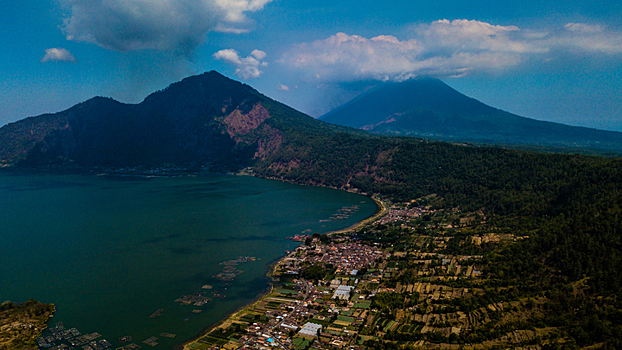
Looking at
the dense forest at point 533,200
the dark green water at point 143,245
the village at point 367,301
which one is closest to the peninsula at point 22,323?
the dark green water at point 143,245

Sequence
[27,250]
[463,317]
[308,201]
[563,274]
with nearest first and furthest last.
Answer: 1. [463,317]
2. [563,274]
3. [27,250]
4. [308,201]

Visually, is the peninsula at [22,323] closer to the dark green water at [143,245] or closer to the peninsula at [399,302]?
the dark green water at [143,245]

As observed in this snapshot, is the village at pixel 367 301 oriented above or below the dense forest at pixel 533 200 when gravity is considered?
below

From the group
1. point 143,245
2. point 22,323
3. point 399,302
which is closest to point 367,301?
point 399,302

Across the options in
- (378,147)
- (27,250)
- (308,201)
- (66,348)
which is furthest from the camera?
(378,147)

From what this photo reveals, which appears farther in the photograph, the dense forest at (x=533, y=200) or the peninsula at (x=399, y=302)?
the dense forest at (x=533, y=200)

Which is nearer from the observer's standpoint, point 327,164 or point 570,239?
point 570,239

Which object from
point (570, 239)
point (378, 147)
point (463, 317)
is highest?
point (378, 147)

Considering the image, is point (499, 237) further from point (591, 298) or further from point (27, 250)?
point (27, 250)

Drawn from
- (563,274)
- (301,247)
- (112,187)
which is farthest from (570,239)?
(112,187)
